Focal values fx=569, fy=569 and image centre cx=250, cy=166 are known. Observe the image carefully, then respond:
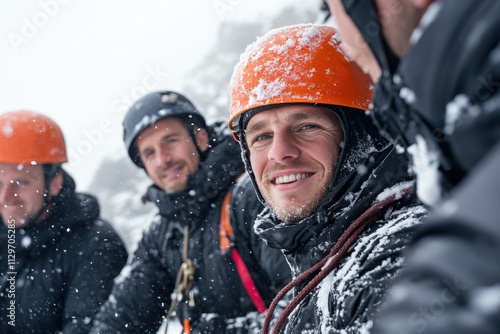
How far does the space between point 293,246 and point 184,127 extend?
107 inches

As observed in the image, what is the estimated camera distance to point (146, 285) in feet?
13.4

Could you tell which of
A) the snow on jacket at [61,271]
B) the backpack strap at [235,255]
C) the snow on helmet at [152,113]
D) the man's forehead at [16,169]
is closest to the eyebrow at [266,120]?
the backpack strap at [235,255]

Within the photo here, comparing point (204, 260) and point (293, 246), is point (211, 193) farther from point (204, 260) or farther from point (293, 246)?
point (293, 246)

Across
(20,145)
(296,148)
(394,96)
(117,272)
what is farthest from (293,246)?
(20,145)

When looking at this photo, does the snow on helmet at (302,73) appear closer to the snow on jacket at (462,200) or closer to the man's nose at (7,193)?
the snow on jacket at (462,200)

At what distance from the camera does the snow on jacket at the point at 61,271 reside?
4258 millimetres

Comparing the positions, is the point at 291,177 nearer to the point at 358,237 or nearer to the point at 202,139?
the point at 358,237

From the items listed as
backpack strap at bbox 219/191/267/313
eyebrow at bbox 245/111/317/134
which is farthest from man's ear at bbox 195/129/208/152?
eyebrow at bbox 245/111/317/134

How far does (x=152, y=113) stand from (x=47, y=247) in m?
1.36

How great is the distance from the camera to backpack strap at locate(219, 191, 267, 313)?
3.44 metres

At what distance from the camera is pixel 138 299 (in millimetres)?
4086

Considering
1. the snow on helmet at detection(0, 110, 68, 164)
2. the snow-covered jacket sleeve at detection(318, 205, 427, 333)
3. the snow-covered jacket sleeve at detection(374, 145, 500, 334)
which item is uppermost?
the snow on helmet at detection(0, 110, 68, 164)

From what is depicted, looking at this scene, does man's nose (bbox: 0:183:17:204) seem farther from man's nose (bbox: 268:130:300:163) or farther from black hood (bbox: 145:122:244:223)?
man's nose (bbox: 268:130:300:163)

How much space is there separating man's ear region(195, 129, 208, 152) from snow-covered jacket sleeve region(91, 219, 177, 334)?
931 mm
